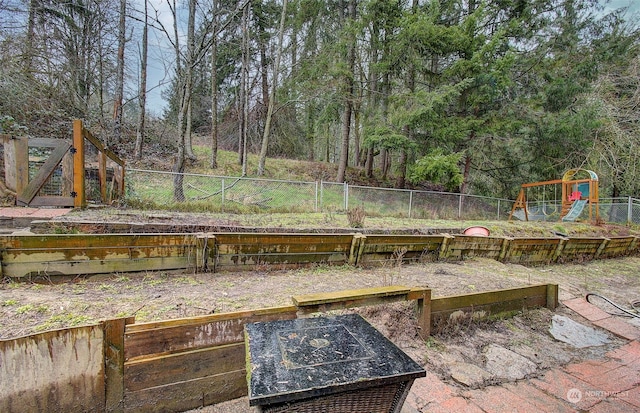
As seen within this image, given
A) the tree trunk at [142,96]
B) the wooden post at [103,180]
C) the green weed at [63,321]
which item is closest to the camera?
the green weed at [63,321]

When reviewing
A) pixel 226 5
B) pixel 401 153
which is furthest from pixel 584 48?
pixel 226 5

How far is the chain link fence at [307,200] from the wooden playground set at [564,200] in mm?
192

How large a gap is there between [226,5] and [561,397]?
12.8m

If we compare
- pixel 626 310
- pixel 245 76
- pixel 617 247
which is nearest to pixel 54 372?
pixel 626 310

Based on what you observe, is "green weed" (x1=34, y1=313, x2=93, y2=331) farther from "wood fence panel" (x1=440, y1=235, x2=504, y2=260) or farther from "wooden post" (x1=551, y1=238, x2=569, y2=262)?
"wooden post" (x1=551, y1=238, x2=569, y2=262)

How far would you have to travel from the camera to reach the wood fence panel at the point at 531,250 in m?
5.93

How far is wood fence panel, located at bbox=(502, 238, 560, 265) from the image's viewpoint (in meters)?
5.93

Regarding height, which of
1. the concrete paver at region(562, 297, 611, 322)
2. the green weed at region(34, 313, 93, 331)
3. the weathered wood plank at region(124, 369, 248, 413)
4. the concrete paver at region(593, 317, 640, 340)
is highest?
the green weed at region(34, 313, 93, 331)

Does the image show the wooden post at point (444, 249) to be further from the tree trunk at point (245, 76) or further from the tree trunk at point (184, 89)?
the tree trunk at point (245, 76)

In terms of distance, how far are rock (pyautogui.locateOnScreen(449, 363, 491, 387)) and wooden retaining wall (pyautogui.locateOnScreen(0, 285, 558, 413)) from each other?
2.65 ft

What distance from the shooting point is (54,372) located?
1666 mm

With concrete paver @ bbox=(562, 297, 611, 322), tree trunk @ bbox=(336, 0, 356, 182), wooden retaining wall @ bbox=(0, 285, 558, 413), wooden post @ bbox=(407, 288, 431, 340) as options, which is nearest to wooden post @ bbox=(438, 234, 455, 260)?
concrete paver @ bbox=(562, 297, 611, 322)

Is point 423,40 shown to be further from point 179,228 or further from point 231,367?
point 231,367

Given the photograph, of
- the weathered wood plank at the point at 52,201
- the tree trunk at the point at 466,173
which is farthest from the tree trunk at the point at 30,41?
the tree trunk at the point at 466,173
